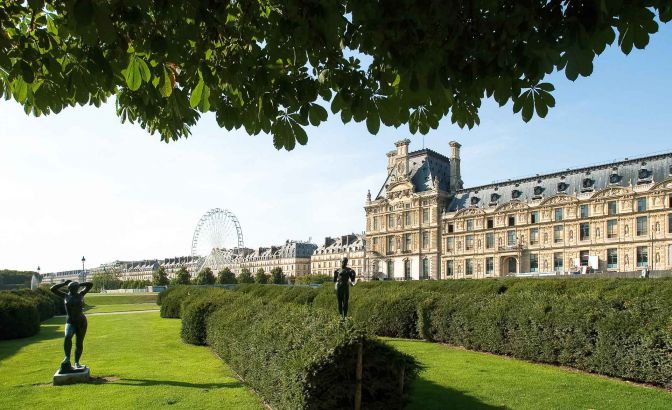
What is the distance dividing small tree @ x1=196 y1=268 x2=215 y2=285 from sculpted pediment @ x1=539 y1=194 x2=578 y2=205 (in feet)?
158

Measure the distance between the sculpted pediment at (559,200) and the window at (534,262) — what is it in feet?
22.1

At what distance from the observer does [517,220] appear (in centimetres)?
6278

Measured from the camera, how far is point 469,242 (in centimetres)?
6738

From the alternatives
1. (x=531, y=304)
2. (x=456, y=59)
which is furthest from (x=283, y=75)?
(x=531, y=304)

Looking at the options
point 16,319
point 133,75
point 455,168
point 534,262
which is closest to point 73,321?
point 133,75

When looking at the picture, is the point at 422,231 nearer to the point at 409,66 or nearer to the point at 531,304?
the point at 531,304

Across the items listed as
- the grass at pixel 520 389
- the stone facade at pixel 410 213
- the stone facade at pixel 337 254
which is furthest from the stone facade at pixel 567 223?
the grass at pixel 520 389

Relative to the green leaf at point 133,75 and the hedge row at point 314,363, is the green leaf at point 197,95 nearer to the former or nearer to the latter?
the green leaf at point 133,75

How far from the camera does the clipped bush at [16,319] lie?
65.3 ft

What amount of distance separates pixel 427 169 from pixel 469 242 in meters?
13.1

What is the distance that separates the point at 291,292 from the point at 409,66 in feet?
93.9

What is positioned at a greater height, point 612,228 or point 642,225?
point 642,225

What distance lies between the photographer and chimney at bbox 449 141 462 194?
75.1 metres

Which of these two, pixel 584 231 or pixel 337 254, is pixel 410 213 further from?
pixel 337 254
